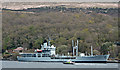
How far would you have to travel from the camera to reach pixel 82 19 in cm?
13650

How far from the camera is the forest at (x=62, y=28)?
9793 cm

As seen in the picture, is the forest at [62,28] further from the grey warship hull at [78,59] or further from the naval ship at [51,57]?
the grey warship hull at [78,59]

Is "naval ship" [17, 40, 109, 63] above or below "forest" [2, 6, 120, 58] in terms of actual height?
below

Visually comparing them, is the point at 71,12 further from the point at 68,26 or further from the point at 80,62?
the point at 80,62

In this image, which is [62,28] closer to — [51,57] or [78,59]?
[51,57]

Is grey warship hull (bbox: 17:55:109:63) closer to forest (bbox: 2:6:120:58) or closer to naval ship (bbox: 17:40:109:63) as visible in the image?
naval ship (bbox: 17:40:109:63)

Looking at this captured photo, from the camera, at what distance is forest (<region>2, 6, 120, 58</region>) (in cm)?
9793

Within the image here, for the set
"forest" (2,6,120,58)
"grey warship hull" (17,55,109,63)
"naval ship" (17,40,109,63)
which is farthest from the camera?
"forest" (2,6,120,58)

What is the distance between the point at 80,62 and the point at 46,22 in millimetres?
48969

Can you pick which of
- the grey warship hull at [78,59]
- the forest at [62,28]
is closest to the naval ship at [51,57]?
the grey warship hull at [78,59]

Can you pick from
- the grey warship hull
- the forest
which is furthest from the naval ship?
the forest

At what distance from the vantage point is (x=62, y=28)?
121312 mm

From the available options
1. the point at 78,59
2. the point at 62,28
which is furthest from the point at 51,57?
the point at 62,28

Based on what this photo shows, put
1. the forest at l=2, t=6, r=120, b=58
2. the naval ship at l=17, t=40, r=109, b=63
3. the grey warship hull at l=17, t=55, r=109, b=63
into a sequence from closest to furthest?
the grey warship hull at l=17, t=55, r=109, b=63
the naval ship at l=17, t=40, r=109, b=63
the forest at l=2, t=6, r=120, b=58
